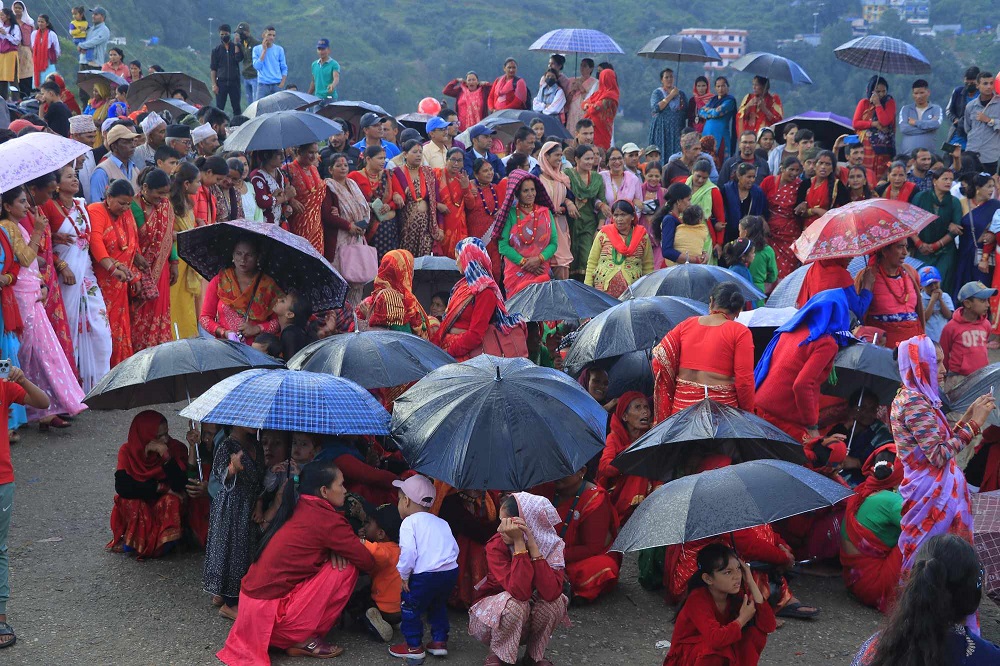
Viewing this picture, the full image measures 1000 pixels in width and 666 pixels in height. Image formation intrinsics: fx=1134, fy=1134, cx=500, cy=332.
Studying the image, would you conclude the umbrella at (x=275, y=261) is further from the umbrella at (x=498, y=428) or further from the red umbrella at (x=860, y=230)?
the red umbrella at (x=860, y=230)

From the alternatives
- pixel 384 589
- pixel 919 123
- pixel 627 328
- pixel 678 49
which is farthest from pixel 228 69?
pixel 384 589

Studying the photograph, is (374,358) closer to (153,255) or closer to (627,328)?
(627,328)

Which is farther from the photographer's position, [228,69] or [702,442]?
[228,69]

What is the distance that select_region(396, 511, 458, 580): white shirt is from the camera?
203 inches

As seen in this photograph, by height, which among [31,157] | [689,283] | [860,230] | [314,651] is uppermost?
[31,157]

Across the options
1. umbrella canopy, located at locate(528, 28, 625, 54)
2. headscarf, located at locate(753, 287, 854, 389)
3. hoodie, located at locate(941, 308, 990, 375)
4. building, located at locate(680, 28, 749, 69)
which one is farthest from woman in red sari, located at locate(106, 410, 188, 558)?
building, located at locate(680, 28, 749, 69)

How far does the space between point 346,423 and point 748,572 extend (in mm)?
1990

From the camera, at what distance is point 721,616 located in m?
4.62

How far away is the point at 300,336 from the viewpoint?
7.45 metres

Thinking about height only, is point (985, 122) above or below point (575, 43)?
below

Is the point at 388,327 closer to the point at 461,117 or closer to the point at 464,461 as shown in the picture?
the point at 464,461

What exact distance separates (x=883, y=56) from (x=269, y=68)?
968cm

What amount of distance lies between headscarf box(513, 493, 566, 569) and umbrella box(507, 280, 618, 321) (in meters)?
3.00

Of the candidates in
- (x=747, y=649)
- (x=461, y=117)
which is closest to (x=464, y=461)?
(x=747, y=649)
